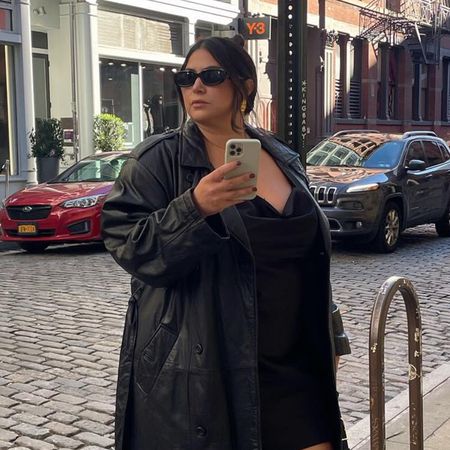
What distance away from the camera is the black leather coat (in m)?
2.07

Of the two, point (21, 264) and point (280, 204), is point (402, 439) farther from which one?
point (21, 264)

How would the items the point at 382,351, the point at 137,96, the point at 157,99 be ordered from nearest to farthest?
the point at 382,351
the point at 137,96
the point at 157,99

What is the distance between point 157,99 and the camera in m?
21.2

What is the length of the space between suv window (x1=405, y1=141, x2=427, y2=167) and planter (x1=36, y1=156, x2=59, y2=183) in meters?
7.72

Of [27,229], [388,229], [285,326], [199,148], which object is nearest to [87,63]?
[27,229]

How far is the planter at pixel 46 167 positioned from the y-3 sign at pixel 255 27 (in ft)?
19.6

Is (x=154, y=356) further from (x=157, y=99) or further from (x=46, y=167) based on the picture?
(x=157, y=99)

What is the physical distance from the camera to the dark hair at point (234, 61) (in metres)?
2.29

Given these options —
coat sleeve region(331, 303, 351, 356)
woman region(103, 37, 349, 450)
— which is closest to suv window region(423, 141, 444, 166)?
coat sleeve region(331, 303, 351, 356)

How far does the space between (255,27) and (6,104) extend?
6507 mm

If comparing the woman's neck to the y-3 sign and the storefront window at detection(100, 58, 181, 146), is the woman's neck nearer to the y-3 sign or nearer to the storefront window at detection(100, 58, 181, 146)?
the storefront window at detection(100, 58, 181, 146)

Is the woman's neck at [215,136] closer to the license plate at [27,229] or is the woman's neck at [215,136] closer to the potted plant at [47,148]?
the license plate at [27,229]

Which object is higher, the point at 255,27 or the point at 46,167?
the point at 255,27

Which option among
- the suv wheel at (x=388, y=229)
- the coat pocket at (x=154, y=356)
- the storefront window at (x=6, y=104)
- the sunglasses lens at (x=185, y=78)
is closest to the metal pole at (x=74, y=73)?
the storefront window at (x=6, y=104)
